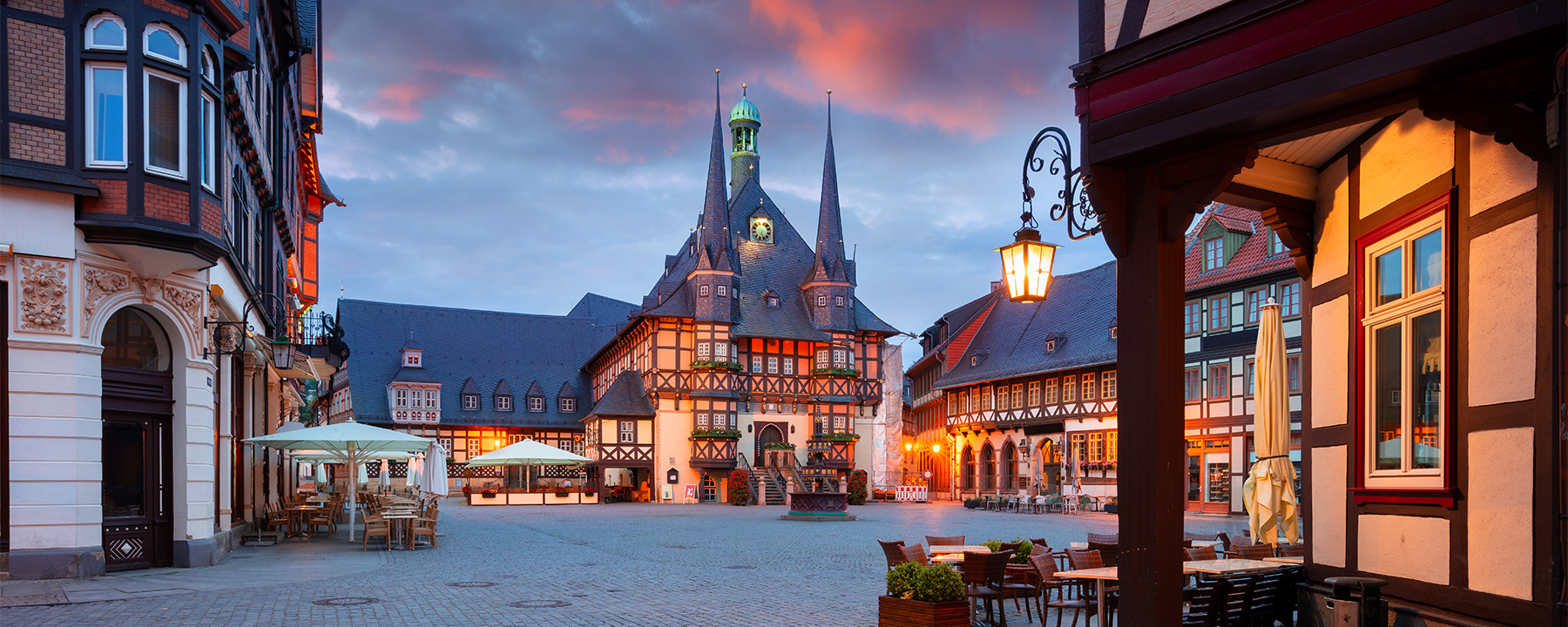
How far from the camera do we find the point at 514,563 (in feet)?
57.8

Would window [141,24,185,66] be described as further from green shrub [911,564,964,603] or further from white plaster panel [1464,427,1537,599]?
white plaster panel [1464,427,1537,599]

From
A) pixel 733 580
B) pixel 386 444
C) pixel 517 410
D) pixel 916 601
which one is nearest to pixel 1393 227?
pixel 916 601

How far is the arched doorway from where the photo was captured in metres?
14.8

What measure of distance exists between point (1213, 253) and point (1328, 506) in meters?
29.9

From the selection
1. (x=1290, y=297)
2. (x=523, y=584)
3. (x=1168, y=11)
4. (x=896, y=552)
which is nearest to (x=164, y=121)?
(x=523, y=584)

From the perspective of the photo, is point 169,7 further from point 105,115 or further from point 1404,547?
point 1404,547

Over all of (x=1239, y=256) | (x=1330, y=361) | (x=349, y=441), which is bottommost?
(x=349, y=441)

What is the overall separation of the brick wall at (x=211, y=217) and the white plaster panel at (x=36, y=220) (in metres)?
1.46

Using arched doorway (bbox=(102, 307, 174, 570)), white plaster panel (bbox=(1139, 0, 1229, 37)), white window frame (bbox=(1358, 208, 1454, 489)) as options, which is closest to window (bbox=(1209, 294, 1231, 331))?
white window frame (bbox=(1358, 208, 1454, 489))

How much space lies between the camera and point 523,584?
14.5 m

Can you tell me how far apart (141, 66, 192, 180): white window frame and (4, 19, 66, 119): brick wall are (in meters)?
0.86

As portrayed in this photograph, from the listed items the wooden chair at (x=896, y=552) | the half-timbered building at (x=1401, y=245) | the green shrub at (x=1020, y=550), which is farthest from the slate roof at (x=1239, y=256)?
the half-timbered building at (x=1401, y=245)

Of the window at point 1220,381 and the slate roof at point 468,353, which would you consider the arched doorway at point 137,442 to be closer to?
the window at point 1220,381

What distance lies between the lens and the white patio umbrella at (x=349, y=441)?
2017cm
